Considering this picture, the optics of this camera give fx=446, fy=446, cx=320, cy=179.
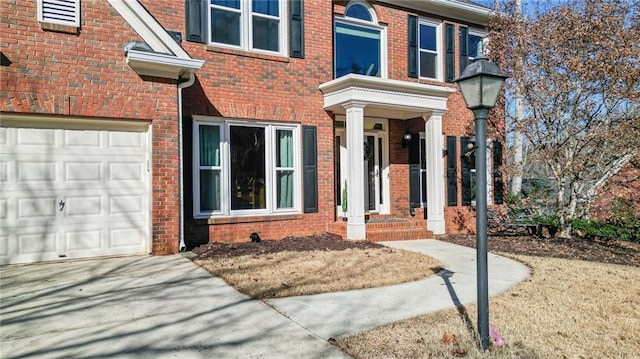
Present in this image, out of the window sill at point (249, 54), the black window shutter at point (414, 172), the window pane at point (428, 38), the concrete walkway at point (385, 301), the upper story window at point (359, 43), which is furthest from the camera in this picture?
the window pane at point (428, 38)

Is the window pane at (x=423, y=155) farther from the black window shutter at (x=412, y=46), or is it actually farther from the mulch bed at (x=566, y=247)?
the mulch bed at (x=566, y=247)

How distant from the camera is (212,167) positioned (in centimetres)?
928

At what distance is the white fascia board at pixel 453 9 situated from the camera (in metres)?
12.1

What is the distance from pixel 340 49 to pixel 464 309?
320 inches

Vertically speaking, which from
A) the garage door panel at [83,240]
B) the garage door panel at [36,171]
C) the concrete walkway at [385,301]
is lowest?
the concrete walkway at [385,301]

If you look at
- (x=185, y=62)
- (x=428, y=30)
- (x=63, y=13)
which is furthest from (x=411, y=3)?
(x=63, y=13)

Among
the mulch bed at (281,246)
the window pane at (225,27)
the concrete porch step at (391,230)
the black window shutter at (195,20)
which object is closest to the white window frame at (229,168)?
the mulch bed at (281,246)

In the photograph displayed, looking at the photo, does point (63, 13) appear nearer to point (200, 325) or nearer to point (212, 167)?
point (212, 167)

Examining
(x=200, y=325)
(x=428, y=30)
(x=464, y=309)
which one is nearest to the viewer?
(x=200, y=325)

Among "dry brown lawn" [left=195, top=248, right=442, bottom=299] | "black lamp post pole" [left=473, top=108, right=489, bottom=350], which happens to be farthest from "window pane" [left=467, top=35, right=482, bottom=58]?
"black lamp post pole" [left=473, top=108, right=489, bottom=350]

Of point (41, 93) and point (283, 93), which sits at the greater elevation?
point (283, 93)

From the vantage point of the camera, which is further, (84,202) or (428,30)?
(428,30)

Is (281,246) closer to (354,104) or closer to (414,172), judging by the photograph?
(354,104)

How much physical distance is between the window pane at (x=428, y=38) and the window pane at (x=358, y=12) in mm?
1801
